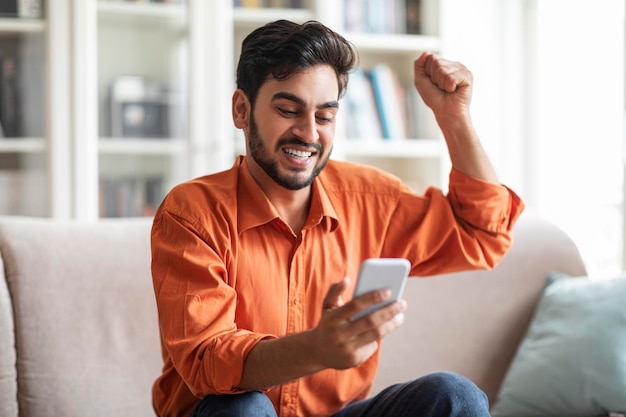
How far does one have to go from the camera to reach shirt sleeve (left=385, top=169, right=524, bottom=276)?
172 cm

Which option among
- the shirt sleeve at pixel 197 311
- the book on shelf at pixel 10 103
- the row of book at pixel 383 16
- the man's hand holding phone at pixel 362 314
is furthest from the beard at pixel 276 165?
the row of book at pixel 383 16

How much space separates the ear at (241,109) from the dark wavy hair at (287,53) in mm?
14

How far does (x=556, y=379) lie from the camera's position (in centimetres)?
192

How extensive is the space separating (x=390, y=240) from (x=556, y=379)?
1.73ft

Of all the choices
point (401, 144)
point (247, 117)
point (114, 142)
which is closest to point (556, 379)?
point (247, 117)

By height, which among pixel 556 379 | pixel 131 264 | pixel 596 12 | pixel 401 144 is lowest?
pixel 556 379

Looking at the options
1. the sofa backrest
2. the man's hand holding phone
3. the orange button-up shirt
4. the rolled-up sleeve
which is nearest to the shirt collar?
the orange button-up shirt

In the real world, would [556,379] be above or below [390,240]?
below

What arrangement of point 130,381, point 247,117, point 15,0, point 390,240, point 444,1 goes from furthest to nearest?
point 444,1 < point 15,0 < point 130,381 < point 390,240 < point 247,117

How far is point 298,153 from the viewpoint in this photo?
154 centimetres

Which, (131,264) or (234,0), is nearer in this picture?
(131,264)

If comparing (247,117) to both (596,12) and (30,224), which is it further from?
(596,12)

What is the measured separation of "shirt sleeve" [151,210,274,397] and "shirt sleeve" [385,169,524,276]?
1.45 feet

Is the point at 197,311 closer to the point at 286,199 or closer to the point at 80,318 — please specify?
the point at 286,199
